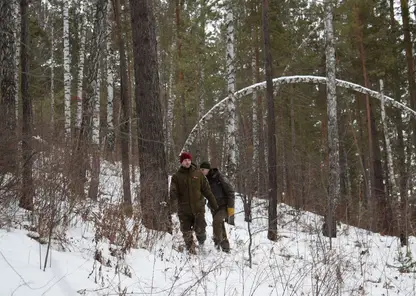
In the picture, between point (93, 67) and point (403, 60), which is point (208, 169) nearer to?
point (93, 67)

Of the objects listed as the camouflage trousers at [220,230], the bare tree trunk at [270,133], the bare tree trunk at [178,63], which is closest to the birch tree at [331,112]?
the bare tree trunk at [270,133]

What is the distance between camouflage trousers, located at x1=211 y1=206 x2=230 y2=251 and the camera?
6.66 meters

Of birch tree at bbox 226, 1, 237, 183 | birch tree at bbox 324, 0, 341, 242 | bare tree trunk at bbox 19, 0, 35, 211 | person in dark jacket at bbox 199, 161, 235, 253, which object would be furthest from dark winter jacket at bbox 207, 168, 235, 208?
birch tree at bbox 324, 0, 341, 242

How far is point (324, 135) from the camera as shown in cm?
2114

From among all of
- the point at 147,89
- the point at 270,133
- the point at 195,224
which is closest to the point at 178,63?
the point at 270,133

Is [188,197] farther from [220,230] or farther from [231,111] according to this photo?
[231,111]

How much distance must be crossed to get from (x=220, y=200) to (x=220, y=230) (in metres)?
0.57

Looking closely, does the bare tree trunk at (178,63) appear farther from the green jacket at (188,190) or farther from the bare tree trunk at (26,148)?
the green jacket at (188,190)

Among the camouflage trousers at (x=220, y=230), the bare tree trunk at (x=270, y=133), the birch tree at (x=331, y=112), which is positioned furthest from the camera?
the birch tree at (x=331, y=112)

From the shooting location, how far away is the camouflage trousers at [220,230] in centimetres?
666

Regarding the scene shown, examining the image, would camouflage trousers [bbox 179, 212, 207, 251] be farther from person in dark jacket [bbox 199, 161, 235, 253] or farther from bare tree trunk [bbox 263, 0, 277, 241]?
bare tree trunk [bbox 263, 0, 277, 241]

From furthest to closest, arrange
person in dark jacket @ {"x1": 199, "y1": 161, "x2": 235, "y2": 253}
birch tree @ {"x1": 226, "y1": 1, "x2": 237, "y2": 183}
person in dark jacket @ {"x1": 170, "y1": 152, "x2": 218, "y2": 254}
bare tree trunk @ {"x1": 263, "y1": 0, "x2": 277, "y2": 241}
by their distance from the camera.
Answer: birch tree @ {"x1": 226, "y1": 1, "x2": 237, "y2": 183} < bare tree trunk @ {"x1": 263, "y1": 0, "x2": 277, "y2": 241} < person in dark jacket @ {"x1": 199, "y1": 161, "x2": 235, "y2": 253} < person in dark jacket @ {"x1": 170, "y1": 152, "x2": 218, "y2": 254}

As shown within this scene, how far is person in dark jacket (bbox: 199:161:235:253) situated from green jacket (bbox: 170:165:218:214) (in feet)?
1.76

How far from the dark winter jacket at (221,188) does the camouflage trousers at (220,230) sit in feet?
0.42
